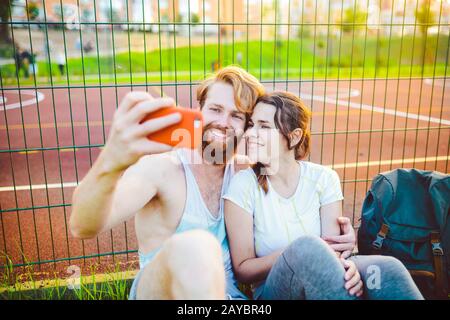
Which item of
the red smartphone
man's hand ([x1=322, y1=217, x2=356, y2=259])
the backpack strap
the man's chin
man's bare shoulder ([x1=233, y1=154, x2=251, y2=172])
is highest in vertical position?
the red smartphone

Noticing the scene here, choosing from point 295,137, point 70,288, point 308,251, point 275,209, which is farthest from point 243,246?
point 70,288

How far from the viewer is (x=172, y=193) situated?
1894mm

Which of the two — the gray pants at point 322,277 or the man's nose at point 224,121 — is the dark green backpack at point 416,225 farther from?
the man's nose at point 224,121

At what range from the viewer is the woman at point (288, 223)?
171 cm

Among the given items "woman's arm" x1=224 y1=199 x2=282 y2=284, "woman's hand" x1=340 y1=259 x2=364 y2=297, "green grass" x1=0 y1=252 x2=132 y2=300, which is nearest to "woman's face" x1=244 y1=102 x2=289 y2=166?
"woman's arm" x1=224 y1=199 x2=282 y2=284

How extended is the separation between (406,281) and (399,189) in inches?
27.7

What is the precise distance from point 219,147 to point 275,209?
1.25 ft

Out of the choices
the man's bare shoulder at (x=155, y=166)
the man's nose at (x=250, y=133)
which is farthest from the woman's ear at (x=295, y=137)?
the man's bare shoulder at (x=155, y=166)

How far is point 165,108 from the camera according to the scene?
123 centimetres

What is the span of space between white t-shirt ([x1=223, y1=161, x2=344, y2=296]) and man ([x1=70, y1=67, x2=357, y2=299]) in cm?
12

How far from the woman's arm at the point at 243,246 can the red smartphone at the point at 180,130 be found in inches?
31.5

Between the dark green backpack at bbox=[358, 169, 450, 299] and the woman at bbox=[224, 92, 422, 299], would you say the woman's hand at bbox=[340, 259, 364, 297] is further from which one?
the dark green backpack at bbox=[358, 169, 450, 299]

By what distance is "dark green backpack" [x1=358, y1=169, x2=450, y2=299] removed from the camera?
225 centimetres
